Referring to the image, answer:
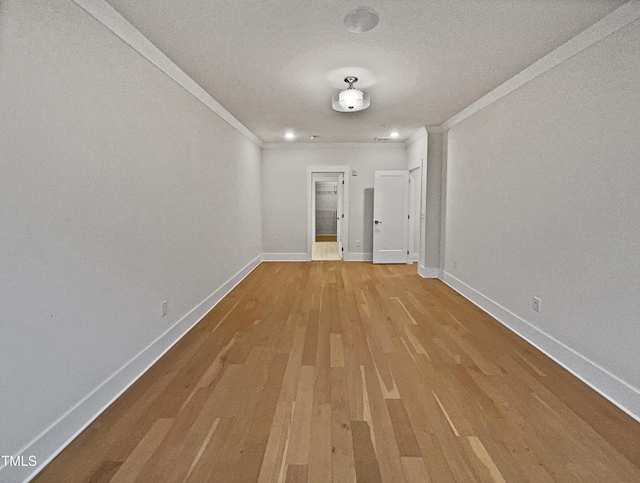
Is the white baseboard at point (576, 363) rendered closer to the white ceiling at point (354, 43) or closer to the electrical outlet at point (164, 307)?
the white ceiling at point (354, 43)

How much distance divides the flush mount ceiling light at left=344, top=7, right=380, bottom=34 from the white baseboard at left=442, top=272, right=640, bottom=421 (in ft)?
9.11

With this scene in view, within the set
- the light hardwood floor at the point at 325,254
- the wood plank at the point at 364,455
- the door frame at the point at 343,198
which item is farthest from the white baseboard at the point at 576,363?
the light hardwood floor at the point at 325,254

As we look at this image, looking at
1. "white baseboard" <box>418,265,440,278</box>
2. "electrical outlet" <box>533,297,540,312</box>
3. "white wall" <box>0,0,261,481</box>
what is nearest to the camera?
"white wall" <box>0,0,261,481</box>

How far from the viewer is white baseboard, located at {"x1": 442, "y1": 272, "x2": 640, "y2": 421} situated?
2.03m

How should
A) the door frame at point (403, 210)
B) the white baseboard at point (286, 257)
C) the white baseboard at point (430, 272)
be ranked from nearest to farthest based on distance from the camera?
A: the white baseboard at point (430, 272) → the door frame at point (403, 210) → the white baseboard at point (286, 257)

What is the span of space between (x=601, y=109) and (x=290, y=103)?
3.06 m

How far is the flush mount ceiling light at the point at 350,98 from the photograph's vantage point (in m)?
3.43

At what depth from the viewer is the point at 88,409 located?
1.88m

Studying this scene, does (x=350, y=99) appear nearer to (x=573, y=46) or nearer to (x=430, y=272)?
(x=573, y=46)

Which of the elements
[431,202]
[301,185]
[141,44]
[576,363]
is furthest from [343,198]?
[576,363]

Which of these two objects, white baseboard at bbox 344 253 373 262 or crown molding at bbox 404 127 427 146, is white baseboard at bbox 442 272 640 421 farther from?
white baseboard at bbox 344 253 373 262

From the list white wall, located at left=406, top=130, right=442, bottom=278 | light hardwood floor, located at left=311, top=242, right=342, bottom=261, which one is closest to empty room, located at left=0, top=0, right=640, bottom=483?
white wall, located at left=406, top=130, right=442, bottom=278

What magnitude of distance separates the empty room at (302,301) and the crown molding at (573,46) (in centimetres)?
1

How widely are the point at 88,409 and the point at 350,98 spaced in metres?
3.32
